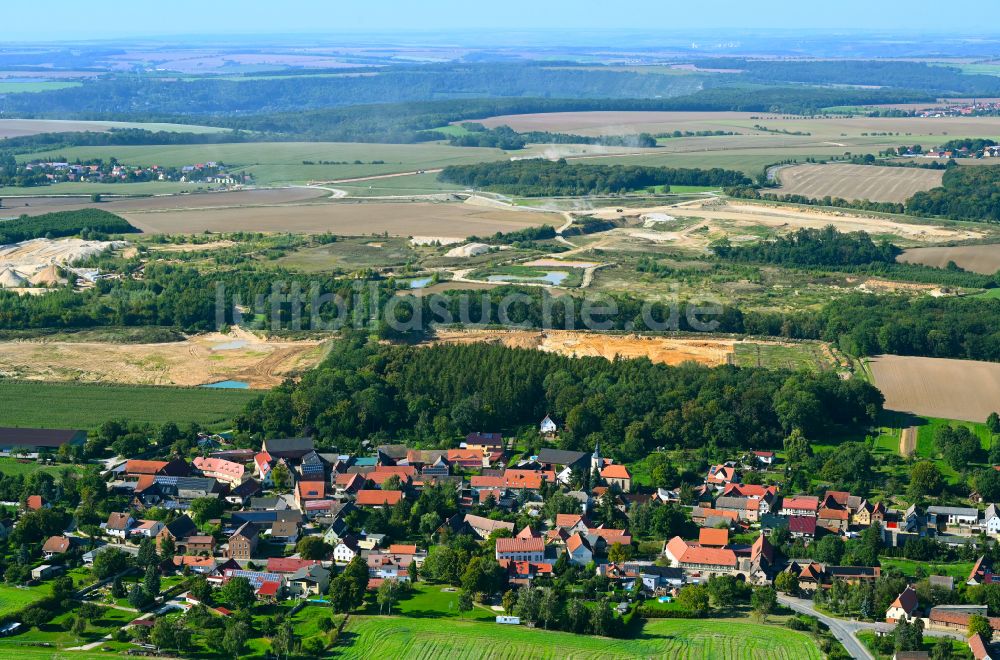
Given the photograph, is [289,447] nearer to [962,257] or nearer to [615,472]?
[615,472]

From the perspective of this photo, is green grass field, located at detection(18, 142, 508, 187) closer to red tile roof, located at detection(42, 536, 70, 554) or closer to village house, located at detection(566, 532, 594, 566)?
red tile roof, located at detection(42, 536, 70, 554)

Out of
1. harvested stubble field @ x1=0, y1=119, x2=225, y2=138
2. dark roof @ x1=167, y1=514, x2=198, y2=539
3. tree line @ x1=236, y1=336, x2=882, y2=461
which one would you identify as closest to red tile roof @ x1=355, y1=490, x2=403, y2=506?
dark roof @ x1=167, y1=514, x2=198, y2=539

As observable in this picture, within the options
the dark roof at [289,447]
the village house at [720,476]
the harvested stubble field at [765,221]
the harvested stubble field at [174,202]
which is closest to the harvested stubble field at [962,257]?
the harvested stubble field at [765,221]

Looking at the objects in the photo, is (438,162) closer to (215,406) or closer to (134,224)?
(134,224)

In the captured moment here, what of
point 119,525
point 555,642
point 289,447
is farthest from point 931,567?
point 119,525

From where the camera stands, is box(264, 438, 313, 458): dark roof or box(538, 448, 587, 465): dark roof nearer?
box(538, 448, 587, 465): dark roof
